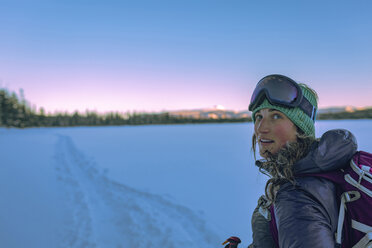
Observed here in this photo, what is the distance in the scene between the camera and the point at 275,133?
118 cm

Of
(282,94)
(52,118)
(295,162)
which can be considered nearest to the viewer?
(295,162)

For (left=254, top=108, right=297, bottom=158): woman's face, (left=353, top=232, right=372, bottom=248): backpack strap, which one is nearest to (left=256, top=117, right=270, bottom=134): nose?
(left=254, top=108, right=297, bottom=158): woman's face

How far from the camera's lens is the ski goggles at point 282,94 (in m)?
1.26

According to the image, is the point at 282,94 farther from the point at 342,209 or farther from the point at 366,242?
the point at 366,242

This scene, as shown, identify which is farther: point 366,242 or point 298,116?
point 298,116

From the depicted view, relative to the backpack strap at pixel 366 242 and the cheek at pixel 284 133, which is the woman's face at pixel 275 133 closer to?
the cheek at pixel 284 133

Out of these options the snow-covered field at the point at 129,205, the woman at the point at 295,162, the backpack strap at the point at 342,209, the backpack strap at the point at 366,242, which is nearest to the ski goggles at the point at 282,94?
the woman at the point at 295,162

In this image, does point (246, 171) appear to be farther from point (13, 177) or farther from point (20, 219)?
point (13, 177)

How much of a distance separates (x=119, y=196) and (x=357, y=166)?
14.7ft

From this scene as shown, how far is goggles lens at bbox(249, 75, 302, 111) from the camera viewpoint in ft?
4.12

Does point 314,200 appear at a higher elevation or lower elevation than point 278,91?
lower

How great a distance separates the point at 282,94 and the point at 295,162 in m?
0.45

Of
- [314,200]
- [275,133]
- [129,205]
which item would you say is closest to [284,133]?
[275,133]

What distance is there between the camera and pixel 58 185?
544 centimetres
